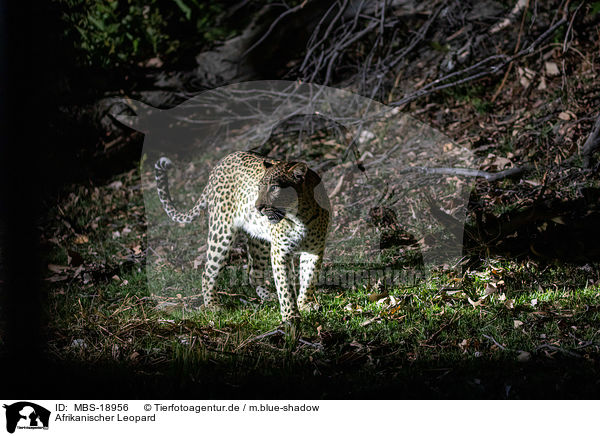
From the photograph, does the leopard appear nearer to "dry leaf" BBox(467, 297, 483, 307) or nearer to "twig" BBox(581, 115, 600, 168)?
"dry leaf" BBox(467, 297, 483, 307)

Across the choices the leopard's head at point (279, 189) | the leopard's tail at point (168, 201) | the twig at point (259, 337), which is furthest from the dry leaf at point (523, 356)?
the leopard's tail at point (168, 201)

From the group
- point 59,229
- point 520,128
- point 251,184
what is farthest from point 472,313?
point 59,229

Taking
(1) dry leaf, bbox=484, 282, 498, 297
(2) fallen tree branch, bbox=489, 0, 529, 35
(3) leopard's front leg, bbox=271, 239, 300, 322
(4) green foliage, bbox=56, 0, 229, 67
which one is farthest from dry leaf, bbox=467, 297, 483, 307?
(4) green foliage, bbox=56, 0, 229, 67

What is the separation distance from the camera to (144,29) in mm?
9297

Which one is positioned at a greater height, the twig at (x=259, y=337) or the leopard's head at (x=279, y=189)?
the leopard's head at (x=279, y=189)

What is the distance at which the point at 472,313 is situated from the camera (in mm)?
4062

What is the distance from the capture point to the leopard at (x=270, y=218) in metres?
3.89

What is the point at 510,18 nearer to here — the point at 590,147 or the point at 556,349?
the point at 590,147

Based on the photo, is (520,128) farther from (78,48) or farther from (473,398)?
(78,48)

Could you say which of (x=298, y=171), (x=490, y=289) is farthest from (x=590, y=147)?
(x=298, y=171)

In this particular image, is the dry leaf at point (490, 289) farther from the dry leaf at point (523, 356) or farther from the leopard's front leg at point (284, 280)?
the leopard's front leg at point (284, 280)
